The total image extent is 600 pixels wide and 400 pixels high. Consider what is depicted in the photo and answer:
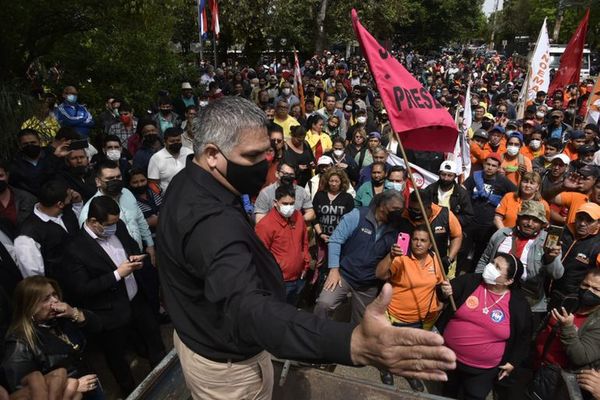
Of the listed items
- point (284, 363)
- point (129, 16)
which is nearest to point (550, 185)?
point (284, 363)

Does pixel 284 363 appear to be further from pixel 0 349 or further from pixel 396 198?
pixel 396 198

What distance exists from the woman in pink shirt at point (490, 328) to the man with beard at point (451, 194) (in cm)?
193

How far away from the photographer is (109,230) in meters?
3.50

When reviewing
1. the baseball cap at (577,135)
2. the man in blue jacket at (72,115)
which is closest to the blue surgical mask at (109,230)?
the man in blue jacket at (72,115)

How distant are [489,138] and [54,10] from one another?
7048mm

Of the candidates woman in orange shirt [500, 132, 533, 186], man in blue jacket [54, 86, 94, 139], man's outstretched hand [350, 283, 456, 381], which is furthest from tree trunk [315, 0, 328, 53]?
man's outstretched hand [350, 283, 456, 381]

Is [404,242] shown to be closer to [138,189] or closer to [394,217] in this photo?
[394,217]

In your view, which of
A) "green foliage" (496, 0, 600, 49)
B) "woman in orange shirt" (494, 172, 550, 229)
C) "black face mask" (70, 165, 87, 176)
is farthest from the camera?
"green foliage" (496, 0, 600, 49)

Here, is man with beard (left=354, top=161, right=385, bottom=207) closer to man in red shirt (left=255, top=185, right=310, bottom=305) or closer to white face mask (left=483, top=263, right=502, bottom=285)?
man in red shirt (left=255, top=185, right=310, bottom=305)

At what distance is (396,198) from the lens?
13.5ft

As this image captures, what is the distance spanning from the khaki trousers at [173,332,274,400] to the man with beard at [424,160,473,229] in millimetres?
3900

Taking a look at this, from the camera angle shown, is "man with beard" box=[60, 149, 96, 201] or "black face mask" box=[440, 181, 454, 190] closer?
"man with beard" box=[60, 149, 96, 201]

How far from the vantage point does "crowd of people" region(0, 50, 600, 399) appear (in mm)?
3002

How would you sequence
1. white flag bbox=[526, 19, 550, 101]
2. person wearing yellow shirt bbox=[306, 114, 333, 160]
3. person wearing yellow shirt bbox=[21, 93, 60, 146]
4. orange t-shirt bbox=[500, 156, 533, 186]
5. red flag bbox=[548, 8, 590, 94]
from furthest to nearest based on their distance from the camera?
white flag bbox=[526, 19, 550, 101], red flag bbox=[548, 8, 590, 94], person wearing yellow shirt bbox=[306, 114, 333, 160], person wearing yellow shirt bbox=[21, 93, 60, 146], orange t-shirt bbox=[500, 156, 533, 186]
